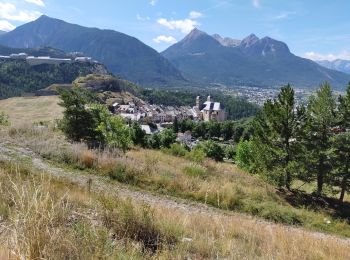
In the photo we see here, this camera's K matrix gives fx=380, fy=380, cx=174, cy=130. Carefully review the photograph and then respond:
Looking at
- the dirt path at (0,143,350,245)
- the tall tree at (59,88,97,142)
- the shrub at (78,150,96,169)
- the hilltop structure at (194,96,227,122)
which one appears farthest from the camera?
the hilltop structure at (194,96,227,122)

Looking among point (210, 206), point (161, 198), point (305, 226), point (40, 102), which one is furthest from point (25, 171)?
point (40, 102)

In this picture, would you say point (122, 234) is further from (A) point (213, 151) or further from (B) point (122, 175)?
(A) point (213, 151)

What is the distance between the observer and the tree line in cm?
2267

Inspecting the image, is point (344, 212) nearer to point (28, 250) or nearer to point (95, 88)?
point (28, 250)

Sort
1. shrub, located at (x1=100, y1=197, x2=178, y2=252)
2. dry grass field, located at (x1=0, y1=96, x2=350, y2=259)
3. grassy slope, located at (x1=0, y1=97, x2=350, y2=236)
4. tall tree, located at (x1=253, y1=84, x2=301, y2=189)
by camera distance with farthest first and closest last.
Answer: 1. tall tree, located at (x1=253, y1=84, x2=301, y2=189)
2. grassy slope, located at (x1=0, y1=97, x2=350, y2=236)
3. shrub, located at (x1=100, y1=197, x2=178, y2=252)
4. dry grass field, located at (x1=0, y1=96, x2=350, y2=259)

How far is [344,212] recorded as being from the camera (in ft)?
63.8

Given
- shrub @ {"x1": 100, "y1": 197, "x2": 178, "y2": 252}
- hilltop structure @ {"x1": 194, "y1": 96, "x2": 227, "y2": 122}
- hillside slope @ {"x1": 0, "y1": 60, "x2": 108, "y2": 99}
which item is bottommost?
hilltop structure @ {"x1": 194, "y1": 96, "x2": 227, "y2": 122}

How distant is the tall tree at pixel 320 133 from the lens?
2289 cm

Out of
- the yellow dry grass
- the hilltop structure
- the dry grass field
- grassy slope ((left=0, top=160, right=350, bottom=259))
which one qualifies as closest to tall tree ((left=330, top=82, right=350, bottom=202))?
the dry grass field

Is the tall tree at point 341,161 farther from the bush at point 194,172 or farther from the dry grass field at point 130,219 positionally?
the bush at point 194,172

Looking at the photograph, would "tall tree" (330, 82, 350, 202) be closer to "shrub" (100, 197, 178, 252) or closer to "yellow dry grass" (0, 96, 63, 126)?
"shrub" (100, 197, 178, 252)

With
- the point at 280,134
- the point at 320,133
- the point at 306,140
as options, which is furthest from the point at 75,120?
the point at 320,133

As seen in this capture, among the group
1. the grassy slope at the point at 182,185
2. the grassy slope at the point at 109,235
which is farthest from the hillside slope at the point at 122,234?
the grassy slope at the point at 182,185

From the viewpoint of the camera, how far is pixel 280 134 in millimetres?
22891
